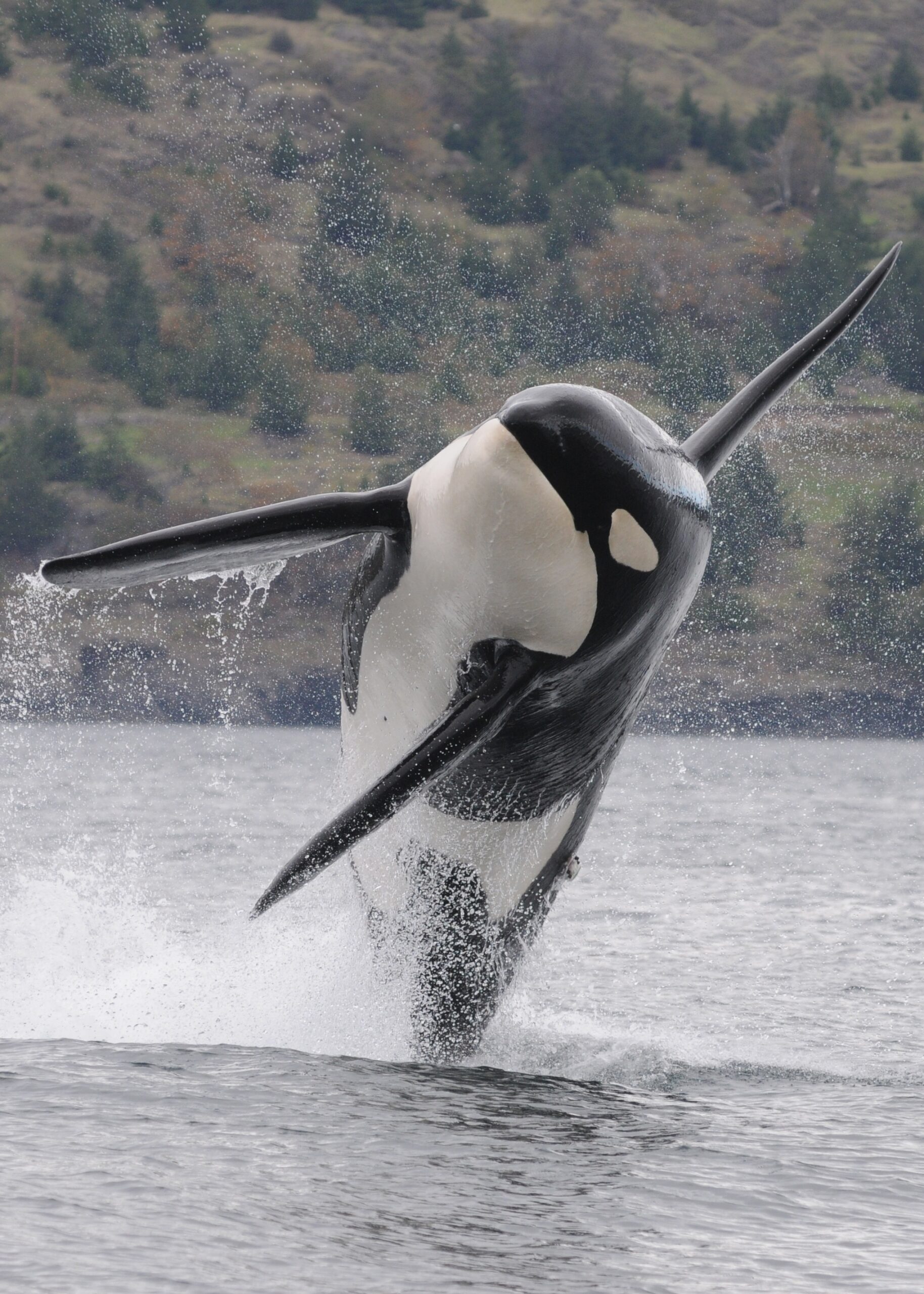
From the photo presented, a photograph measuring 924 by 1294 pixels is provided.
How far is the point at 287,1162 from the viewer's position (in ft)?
35.4

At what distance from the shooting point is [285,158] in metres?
188

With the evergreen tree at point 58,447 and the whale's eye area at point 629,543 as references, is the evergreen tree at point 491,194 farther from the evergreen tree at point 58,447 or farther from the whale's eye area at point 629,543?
the whale's eye area at point 629,543

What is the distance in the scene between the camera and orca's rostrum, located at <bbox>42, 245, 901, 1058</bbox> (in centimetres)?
1024

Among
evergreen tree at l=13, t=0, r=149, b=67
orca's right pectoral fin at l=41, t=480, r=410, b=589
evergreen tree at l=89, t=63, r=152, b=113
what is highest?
orca's right pectoral fin at l=41, t=480, r=410, b=589

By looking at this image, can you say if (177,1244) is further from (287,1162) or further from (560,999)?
(560,999)

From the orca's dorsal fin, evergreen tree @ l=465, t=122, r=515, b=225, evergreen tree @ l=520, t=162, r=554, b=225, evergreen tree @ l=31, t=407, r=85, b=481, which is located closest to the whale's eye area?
the orca's dorsal fin

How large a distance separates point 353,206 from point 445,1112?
176925mm

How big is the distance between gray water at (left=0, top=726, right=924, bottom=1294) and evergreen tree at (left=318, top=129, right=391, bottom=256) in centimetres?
15543

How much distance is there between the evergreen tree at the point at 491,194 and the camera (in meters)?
186

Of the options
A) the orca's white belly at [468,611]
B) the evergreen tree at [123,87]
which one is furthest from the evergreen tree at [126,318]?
the orca's white belly at [468,611]

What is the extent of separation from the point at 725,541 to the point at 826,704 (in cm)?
1775

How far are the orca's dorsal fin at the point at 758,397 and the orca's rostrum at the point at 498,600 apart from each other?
0.02m

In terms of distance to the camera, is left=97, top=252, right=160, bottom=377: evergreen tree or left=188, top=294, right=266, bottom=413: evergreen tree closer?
left=188, top=294, right=266, bottom=413: evergreen tree

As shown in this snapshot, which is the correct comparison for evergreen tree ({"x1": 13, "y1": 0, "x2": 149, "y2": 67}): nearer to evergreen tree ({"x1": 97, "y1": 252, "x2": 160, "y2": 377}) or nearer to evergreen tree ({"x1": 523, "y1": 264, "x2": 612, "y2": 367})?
evergreen tree ({"x1": 97, "y1": 252, "x2": 160, "y2": 377})
